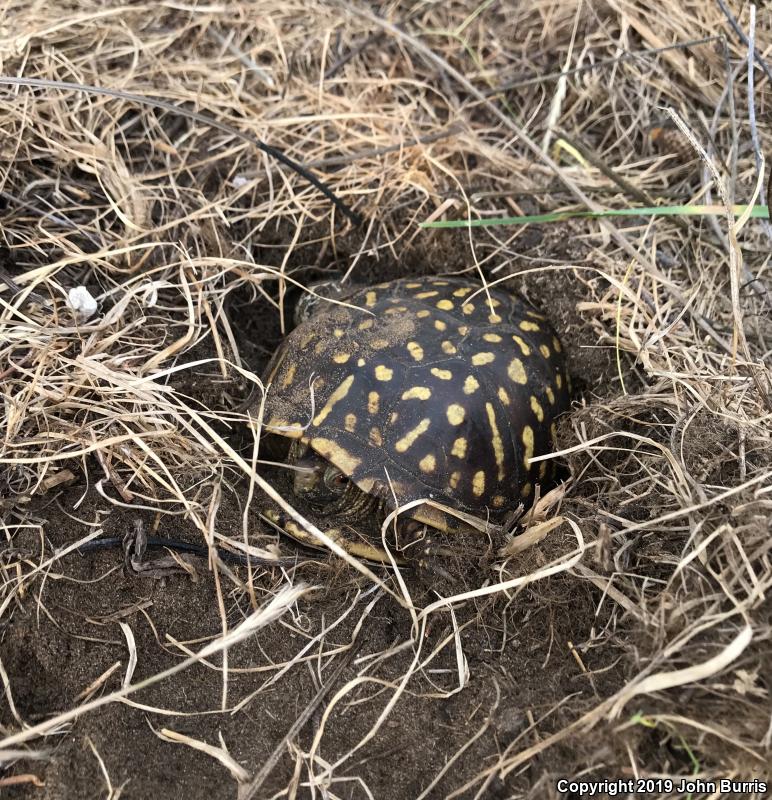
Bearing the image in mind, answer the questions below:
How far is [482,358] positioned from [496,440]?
0.27 meters

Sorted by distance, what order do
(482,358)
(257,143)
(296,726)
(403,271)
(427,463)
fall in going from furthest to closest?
(403,271)
(257,143)
(482,358)
(427,463)
(296,726)

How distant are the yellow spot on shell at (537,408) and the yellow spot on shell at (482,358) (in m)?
0.20

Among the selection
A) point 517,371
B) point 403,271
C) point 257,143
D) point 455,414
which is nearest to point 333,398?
point 455,414

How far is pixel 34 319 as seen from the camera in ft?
7.14

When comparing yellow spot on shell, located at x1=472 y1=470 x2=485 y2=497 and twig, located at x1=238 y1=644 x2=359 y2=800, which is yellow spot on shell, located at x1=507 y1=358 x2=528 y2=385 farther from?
twig, located at x1=238 y1=644 x2=359 y2=800

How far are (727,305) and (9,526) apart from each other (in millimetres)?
2427

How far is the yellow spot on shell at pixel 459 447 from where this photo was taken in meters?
2.18

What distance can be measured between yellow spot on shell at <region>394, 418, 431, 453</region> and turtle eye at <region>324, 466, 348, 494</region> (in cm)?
25

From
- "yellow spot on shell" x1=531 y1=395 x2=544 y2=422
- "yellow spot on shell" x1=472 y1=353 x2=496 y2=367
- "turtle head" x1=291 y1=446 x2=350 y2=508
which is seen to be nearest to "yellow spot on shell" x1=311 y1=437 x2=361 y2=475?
"turtle head" x1=291 y1=446 x2=350 y2=508

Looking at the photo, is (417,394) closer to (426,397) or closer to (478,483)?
(426,397)

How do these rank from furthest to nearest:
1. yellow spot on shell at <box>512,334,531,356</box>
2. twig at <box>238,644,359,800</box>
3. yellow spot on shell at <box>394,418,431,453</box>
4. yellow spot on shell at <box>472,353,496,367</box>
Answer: yellow spot on shell at <box>512,334,531,356</box>, yellow spot on shell at <box>472,353,496,367</box>, yellow spot on shell at <box>394,418,431,453</box>, twig at <box>238,644,359,800</box>

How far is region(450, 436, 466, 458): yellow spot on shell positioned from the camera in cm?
218

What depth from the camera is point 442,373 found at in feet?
7.27

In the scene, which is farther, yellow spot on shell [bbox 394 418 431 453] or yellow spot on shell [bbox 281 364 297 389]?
yellow spot on shell [bbox 281 364 297 389]
